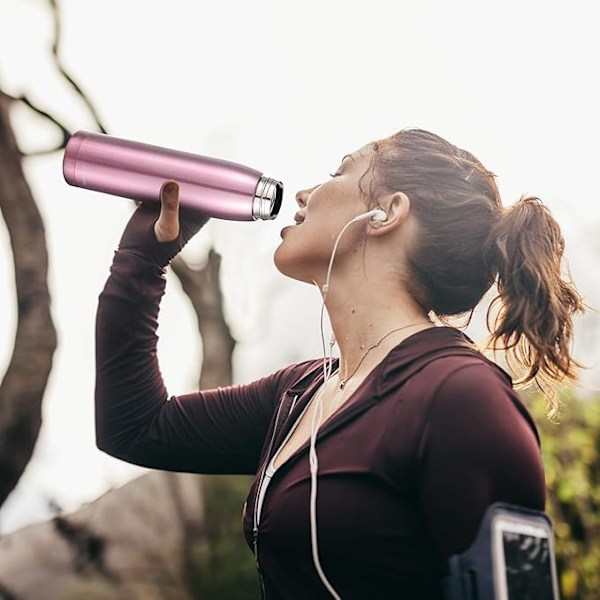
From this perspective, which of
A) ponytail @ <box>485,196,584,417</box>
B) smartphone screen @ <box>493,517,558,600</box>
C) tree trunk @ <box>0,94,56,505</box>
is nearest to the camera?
smartphone screen @ <box>493,517,558,600</box>

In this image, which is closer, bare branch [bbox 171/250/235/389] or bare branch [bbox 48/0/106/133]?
bare branch [bbox 48/0/106/133]

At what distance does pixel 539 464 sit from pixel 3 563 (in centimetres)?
161

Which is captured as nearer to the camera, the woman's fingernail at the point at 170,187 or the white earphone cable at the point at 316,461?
the white earphone cable at the point at 316,461

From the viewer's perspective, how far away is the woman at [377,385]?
2.48 feet

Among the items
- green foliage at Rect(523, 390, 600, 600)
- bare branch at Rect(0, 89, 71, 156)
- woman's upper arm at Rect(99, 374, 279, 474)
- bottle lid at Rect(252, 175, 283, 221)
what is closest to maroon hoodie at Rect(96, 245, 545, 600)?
woman's upper arm at Rect(99, 374, 279, 474)

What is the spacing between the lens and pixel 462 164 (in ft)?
3.50

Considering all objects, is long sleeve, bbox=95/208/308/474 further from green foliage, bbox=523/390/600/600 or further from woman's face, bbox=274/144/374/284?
green foliage, bbox=523/390/600/600

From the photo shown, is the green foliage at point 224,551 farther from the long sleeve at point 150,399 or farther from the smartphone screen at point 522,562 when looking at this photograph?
the smartphone screen at point 522,562

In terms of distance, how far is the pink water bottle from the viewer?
1057mm

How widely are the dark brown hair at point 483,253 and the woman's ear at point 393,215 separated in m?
0.02

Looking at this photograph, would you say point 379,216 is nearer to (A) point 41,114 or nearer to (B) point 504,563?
(B) point 504,563

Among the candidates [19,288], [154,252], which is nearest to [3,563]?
[19,288]

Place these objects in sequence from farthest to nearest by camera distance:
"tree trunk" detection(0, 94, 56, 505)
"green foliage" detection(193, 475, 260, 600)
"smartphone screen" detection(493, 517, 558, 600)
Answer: "green foliage" detection(193, 475, 260, 600), "tree trunk" detection(0, 94, 56, 505), "smartphone screen" detection(493, 517, 558, 600)

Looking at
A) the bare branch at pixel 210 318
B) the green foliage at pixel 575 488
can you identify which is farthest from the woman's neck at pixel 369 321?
the green foliage at pixel 575 488
